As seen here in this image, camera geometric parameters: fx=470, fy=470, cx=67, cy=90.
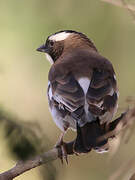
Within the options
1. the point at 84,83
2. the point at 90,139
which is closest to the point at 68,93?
the point at 84,83

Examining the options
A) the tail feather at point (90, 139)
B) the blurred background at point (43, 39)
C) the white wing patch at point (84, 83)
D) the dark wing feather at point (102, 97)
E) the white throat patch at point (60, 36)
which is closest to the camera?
the tail feather at point (90, 139)

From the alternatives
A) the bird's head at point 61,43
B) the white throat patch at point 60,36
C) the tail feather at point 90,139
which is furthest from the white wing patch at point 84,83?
the white throat patch at point 60,36

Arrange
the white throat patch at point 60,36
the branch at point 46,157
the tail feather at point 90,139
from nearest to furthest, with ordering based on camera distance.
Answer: the branch at point 46,157, the tail feather at point 90,139, the white throat patch at point 60,36

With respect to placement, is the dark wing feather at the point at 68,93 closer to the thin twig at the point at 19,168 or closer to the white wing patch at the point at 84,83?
the white wing patch at the point at 84,83

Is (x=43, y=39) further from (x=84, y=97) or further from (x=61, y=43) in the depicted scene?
(x=84, y=97)

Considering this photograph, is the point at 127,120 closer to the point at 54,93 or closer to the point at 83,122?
the point at 83,122

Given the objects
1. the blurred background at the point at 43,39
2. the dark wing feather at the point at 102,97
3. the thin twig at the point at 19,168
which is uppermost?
the thin twig at the point at 19,168

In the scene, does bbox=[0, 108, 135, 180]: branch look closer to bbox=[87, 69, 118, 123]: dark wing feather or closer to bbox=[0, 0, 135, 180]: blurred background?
bbox=[87, 69, 118, 123]: dark wing feather

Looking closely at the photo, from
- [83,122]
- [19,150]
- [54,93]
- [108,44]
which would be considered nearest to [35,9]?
[108,44]
